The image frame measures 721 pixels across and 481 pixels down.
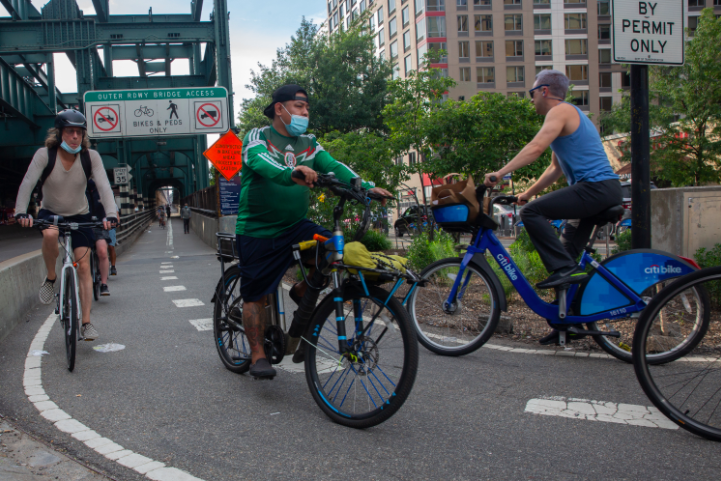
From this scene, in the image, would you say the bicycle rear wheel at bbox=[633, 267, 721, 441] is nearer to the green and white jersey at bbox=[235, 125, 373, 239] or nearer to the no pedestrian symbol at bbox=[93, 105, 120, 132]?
the green and white jersey at bbox=[235, 125, 373, 239]

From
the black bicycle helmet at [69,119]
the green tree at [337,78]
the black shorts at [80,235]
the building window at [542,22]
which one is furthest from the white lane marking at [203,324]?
the building window at [542,22]

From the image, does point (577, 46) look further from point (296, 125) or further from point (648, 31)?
point (296, 125)

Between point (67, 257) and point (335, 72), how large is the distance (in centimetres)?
3494

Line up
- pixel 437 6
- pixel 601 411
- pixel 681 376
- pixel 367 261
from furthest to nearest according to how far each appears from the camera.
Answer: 1. pixel 437 6
2. pixel 601 411
3. pixel 367 261
4. pixel 681 376

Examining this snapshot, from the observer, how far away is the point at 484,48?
6275 cm

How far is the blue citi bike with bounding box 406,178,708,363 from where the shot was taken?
3.90 m

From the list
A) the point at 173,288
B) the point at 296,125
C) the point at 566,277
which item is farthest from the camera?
the point at 173,288

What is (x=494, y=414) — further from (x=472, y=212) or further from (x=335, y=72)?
(x=335, y=72)

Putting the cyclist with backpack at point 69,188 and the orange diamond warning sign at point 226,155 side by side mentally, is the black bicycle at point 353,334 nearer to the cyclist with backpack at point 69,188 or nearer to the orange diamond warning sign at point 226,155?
the cyclist with backpack at point 69,188

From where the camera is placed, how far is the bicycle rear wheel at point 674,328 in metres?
3.10

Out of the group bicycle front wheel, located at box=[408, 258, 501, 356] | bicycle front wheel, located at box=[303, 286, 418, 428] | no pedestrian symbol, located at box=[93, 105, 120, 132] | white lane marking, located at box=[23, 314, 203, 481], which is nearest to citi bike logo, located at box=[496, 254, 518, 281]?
bicycle front wheel, located at box=[408, 258, 501, 356]

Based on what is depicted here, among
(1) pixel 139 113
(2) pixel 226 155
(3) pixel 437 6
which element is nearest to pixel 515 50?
(3) pixel 437 6

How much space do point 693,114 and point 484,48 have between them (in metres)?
37.7

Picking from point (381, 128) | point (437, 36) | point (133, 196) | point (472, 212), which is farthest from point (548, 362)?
point (437, 36)
